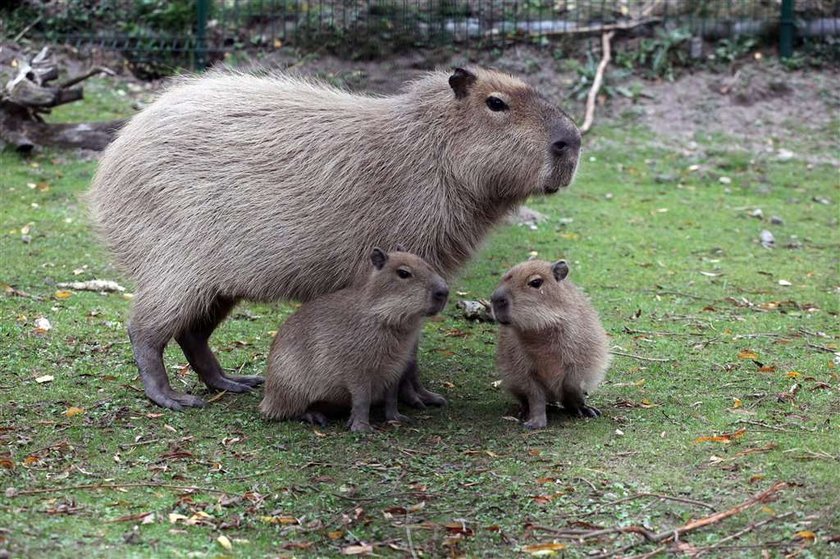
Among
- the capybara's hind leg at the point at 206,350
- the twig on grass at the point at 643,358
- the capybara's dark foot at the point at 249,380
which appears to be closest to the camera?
Answer: the capybara's hind leg at the point at 206,350

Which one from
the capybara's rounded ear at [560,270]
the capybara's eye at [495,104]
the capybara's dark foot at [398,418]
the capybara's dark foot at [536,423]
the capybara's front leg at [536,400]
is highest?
the capybara's eye at [495,104]

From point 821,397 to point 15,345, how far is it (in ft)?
13.0

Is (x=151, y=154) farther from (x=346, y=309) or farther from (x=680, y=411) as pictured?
(x=680, y=411)

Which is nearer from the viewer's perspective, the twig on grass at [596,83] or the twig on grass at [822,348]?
the twig on grass at [822,348]

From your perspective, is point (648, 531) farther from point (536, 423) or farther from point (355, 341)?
point (355, 341)

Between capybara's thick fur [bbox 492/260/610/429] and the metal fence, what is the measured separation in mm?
6814

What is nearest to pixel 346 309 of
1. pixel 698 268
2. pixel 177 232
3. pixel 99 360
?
pixel 177 232

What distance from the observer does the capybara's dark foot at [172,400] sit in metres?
5.31

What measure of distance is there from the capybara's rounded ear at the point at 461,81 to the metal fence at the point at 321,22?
6261 millimetres

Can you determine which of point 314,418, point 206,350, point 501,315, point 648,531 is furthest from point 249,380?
point 648,531

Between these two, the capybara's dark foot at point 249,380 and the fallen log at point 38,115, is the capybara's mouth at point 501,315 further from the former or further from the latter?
the fallen log at point 38,115

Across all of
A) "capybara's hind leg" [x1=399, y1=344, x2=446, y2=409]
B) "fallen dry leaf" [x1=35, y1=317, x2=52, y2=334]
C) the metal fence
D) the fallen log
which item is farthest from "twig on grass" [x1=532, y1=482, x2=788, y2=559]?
the metal fence

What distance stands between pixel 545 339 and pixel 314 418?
1.08 metres

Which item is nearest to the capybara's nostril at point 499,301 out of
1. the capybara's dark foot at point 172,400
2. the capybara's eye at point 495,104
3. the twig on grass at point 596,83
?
the capybara's eye at point 495,104
